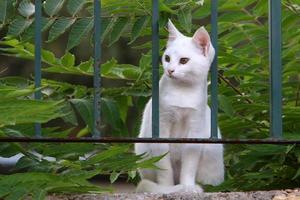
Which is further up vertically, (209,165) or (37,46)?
(37,46)

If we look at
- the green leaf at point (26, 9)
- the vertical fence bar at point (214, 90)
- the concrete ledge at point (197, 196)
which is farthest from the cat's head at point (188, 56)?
the concrete ledge at point (197, 196)

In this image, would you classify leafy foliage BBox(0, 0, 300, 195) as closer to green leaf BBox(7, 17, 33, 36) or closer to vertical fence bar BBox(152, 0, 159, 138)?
green leaf BBox(7, 17, 33, 36)

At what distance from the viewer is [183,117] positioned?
3.83 m

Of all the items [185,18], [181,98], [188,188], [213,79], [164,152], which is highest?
[185,18]

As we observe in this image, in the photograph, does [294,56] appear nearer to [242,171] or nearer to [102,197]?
[242,171]

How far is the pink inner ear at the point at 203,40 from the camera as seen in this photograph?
3.80 m

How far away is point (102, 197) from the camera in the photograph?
3.16m

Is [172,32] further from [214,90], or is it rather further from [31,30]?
[31,30]

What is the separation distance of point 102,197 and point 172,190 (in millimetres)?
671

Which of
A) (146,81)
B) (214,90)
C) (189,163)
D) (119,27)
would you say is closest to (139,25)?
(119,27)

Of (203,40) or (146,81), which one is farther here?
(146,81)

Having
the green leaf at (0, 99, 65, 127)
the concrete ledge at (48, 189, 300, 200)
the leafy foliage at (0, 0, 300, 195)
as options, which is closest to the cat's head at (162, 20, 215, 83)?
the leafy foliage at (0, 0, 300, 195)

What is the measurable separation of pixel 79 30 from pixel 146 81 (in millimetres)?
928

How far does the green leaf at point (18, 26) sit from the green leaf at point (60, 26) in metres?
0.14
